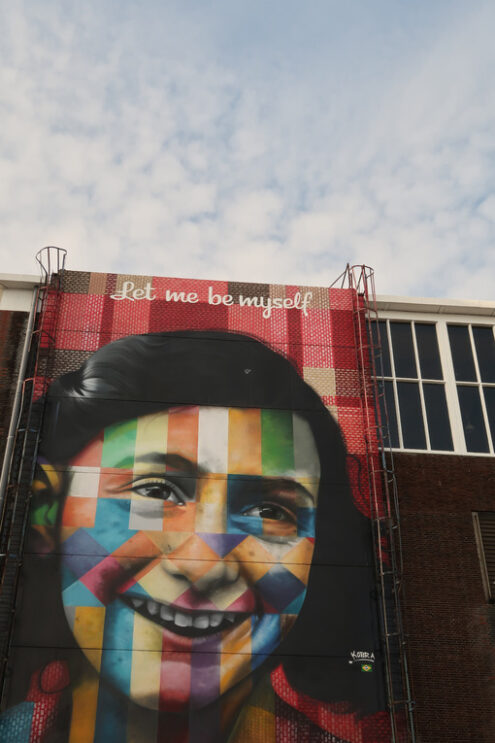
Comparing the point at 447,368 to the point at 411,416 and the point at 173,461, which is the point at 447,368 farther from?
the point at 173,461

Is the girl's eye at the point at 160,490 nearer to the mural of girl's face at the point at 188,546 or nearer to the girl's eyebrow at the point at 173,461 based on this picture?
the mural of girl's face at the point at 188,546

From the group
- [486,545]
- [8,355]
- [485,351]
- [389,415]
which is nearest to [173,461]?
[8,355]

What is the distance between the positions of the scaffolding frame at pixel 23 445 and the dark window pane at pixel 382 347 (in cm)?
1219

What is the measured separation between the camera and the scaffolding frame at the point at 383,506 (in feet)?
72.8

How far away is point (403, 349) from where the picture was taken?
2816 cm

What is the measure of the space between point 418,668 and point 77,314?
55.7 ft

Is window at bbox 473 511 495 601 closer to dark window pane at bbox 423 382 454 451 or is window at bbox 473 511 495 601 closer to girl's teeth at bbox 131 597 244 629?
dark window pane at bbox 423 382 454 451

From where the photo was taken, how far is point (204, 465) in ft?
79.8

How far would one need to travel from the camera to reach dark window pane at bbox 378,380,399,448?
26141 millimetres

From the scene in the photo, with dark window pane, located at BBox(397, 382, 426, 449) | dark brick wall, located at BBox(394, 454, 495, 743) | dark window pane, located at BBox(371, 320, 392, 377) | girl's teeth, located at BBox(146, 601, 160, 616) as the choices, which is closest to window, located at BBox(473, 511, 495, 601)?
dark brick wall, located at BBox(394, 454, 495, 743)

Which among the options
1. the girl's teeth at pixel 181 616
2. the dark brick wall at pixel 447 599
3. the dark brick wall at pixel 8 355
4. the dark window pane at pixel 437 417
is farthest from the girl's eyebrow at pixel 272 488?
the dark brick wall at pixel 8 355

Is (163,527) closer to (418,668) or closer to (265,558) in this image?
(265,558)

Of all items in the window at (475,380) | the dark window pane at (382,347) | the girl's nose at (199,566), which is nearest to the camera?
the girl's nose at (199,566)

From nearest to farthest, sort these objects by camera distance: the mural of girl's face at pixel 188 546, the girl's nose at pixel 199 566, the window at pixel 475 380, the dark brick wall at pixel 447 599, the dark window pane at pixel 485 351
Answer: the mural of girl's face at pixel 188 546 < the dark brick wall at pixel 447 599 < the girl's nose at pixel 199 566 < the window at pixel 475 380 < the dark window pane at pixel 485 351
